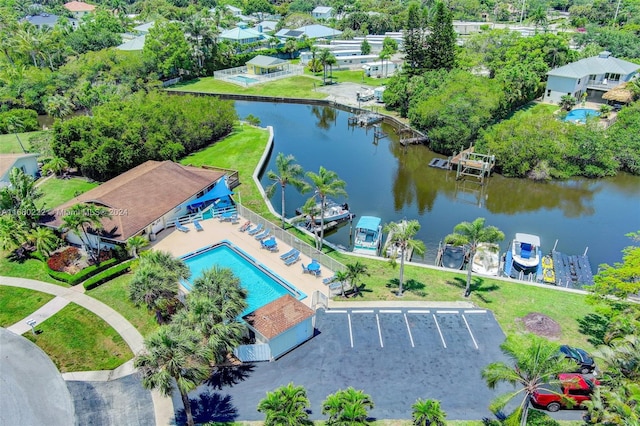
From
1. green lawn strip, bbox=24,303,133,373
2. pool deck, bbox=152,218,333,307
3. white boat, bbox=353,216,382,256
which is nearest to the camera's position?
green lawn strip, bbox=24,303,133,373

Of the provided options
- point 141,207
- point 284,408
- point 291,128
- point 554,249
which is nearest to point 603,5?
point 291,128

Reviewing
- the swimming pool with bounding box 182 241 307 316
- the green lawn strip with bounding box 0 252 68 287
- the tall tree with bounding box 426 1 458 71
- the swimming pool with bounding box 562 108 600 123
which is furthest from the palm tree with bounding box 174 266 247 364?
the tall tree with bounding box 426 1 458 71

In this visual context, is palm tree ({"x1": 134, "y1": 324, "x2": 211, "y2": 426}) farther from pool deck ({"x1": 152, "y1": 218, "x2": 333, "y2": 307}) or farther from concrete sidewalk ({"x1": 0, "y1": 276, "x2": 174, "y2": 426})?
pool deck ({"x1": 152, "y1": 218, "x2": 333, "y2": 307})

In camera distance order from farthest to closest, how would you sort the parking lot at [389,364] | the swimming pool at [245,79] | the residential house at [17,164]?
the swimming pool at [245,79]
the residential house at [17,164]
the parking lot at [389,364]

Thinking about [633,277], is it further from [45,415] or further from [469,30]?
[469,30]

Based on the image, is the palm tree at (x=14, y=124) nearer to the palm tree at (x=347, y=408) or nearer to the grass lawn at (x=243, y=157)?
the grass lawn at (x=243, y=157)

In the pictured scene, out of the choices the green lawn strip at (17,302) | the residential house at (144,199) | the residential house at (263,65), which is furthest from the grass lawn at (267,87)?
the green lawn strip at (17,302)
